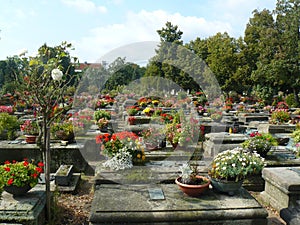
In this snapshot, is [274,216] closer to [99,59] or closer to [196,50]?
[99,59]

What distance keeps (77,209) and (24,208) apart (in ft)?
3.85

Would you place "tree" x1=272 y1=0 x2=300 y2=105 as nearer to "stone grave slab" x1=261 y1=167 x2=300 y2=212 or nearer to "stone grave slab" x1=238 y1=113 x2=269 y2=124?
"stone grave slab" x1=238 y1=113 x2=269 y2=124

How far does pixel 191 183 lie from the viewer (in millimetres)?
4410

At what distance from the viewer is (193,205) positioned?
4.03 metres

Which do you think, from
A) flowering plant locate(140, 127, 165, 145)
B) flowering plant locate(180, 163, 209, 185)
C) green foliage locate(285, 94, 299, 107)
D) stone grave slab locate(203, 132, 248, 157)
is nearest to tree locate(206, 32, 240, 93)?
green foliage locate(285, 94, 299, 107)

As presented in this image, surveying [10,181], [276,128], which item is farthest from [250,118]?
[10,181]

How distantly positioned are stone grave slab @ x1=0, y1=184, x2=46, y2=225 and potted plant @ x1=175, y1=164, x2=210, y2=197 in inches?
78.8

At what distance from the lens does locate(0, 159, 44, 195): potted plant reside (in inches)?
158

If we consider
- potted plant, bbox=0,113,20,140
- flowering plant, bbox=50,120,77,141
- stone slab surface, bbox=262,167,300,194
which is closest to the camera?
stone slab surface, bbox=262,167,300,194

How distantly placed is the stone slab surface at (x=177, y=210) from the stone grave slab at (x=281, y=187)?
88 cm

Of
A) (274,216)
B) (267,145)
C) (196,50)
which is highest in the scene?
(196,50)

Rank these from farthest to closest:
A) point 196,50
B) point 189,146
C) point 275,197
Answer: point 196,50 → point 189,146 → point 275,197

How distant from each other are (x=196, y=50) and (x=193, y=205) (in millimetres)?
32403

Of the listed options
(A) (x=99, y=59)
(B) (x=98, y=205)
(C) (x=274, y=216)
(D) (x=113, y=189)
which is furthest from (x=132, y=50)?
(C) (x=274, y=216)
